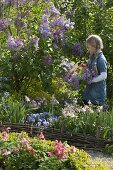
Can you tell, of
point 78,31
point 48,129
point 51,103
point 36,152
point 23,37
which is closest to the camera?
point 36,152

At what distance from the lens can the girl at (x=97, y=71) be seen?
28.7 feet

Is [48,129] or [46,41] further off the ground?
[46,41]

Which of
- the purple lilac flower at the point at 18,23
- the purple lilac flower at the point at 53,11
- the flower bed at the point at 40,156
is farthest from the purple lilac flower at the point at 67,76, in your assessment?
the flower bed at the point at 40,156

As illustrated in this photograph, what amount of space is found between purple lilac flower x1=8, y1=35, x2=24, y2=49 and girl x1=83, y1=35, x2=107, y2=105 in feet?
3.48

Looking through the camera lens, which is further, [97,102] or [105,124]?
[97,102]

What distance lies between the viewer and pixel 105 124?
8.00 m

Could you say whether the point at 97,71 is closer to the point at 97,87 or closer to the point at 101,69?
the point at 101,69

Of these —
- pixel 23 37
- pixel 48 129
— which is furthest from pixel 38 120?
pixel 23 37

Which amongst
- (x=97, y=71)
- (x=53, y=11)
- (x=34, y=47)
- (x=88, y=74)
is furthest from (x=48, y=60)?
(x=53, y=11)

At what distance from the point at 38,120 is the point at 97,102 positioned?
1167mm

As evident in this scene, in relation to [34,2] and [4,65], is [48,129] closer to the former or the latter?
[4,65]

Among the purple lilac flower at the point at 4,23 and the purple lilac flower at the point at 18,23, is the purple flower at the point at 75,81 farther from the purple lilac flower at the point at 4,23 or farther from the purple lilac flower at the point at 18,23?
the purple lilac flower at the point at 4,23

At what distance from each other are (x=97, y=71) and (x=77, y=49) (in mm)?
1110

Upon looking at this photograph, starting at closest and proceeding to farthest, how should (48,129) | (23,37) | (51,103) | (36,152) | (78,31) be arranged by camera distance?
(36,152)
(48,129)
(51,103)
(23,37)
(78,31)
